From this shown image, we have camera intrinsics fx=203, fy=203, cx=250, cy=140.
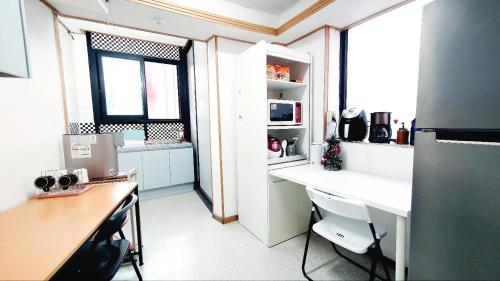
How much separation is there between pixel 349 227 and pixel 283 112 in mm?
1191

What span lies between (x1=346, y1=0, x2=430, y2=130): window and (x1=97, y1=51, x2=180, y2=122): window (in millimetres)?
3198

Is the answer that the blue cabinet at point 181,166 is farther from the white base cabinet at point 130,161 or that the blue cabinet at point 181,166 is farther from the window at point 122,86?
the window at point 122,86

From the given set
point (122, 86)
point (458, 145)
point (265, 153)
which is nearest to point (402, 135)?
point (458, 145)

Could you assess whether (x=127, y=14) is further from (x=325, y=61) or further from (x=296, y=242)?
(x=296, y=242)

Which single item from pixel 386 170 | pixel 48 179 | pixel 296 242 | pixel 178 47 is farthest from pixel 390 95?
pixel 178 47

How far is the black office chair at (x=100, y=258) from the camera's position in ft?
3.73

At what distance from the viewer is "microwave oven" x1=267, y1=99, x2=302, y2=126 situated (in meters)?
2.04

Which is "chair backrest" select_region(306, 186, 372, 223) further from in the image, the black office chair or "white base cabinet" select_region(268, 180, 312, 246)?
the black office chair

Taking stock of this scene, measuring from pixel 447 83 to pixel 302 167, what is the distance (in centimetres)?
142

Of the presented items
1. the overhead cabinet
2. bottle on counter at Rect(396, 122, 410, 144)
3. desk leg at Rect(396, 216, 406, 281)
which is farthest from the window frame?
desk leg at Rect(396, 216, 406, 281)

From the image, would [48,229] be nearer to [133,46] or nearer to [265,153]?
[265,153]

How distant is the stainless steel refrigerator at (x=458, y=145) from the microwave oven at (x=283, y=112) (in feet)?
4.12

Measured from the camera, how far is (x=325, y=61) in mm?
2152

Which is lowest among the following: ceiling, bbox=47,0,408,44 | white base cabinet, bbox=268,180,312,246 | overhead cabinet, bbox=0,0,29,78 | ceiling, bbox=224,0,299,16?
white base cabinet, bbox=268,180,312,246
